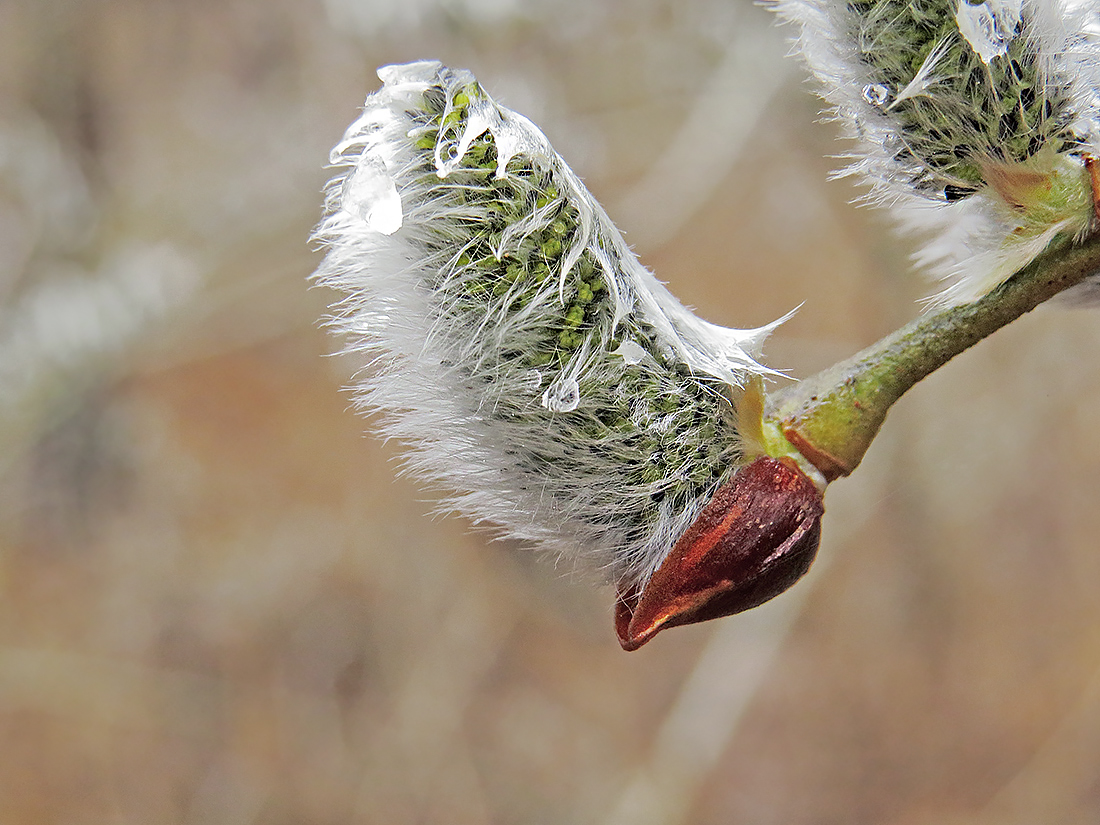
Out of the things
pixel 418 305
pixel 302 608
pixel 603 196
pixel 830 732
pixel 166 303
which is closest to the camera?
pixel 418 305

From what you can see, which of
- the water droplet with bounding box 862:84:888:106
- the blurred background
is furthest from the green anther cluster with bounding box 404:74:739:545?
the blurred background

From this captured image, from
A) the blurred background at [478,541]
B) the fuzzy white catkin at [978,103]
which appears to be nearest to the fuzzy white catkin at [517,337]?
the fuzzy white catkin at [978,103]

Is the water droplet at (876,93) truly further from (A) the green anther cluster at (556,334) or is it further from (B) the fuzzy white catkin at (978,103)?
(A) the green anther cluster at (556,334)

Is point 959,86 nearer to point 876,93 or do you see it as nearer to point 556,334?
point 876,93

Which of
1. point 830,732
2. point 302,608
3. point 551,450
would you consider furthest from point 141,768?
point 551,450

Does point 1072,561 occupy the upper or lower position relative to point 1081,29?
lower

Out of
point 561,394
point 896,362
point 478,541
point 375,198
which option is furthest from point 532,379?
point 478,541

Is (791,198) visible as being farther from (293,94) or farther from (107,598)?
(107,598)
